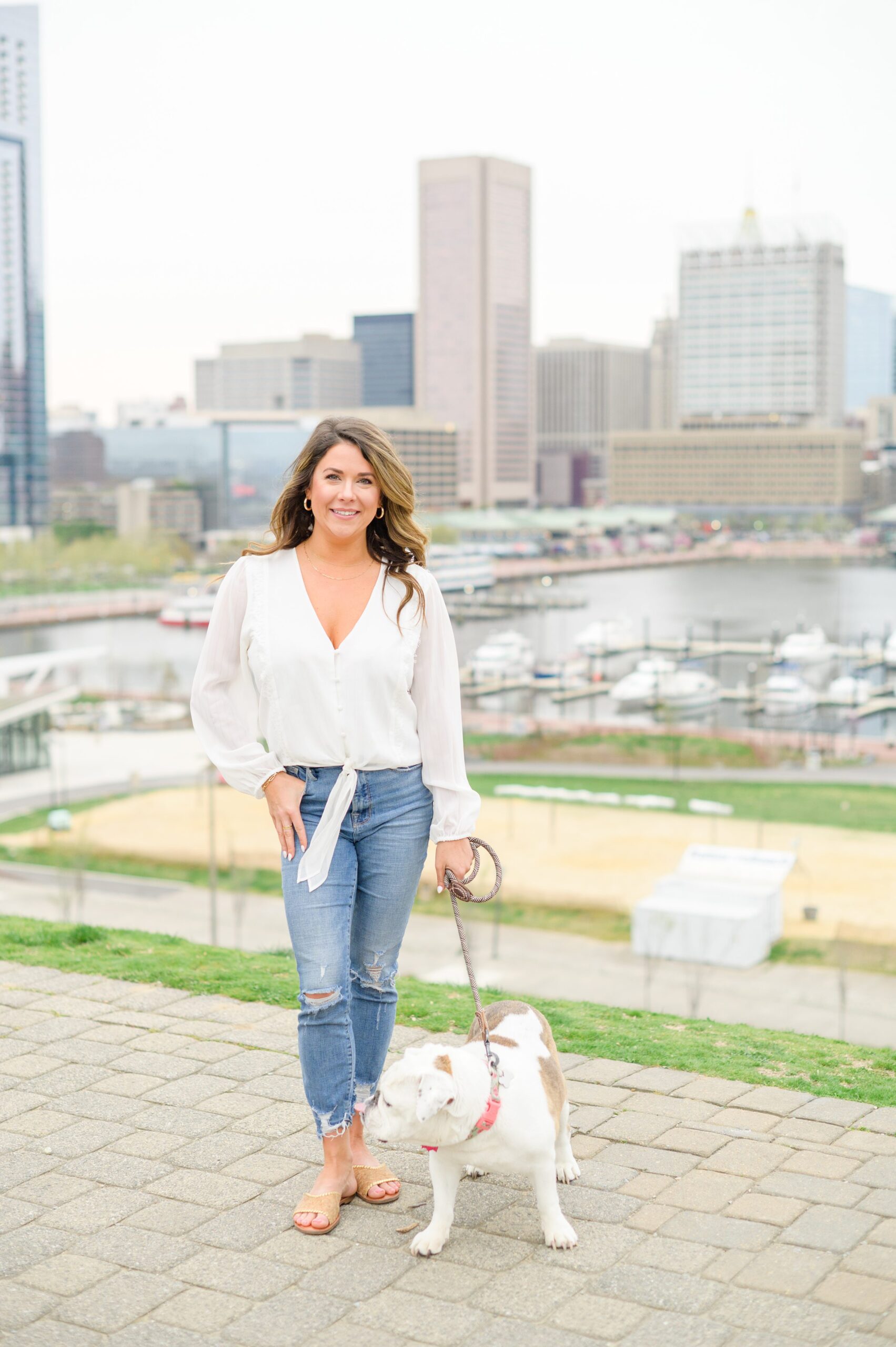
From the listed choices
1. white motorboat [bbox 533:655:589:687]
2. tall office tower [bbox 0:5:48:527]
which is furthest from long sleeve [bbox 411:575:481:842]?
tall office tower [bbox 0:5:48:527]

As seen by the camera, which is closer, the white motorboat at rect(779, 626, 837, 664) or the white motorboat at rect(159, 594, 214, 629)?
the white motorboat at rect(779, 626, 837, 664)

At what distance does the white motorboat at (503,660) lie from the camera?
60.5 m

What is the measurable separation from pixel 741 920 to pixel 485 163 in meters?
162

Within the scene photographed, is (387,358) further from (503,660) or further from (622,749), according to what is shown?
(622,749)

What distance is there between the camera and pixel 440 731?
2936mm

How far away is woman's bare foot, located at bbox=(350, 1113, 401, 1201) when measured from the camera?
2.97 m

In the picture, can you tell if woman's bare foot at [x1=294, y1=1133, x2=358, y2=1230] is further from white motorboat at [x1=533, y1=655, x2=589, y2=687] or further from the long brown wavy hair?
white motorboat at [x1=533, y1=655, x2=589, y2=687]

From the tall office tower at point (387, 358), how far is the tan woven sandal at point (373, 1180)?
609 feet

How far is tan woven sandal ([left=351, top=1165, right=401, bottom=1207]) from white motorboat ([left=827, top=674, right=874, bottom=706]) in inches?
2088

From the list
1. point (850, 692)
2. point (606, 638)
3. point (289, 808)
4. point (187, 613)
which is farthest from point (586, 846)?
point (187, 613)

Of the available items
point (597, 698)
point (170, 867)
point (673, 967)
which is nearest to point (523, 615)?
point (597, 698)

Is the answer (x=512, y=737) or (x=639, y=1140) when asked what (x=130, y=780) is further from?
(x=639, y=1140)

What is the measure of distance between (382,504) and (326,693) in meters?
0.42

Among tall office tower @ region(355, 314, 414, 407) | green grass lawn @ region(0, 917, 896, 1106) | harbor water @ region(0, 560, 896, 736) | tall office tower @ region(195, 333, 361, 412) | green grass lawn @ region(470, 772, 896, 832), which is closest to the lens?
green grass lawn @ region(0, 917, 896, 1106)
